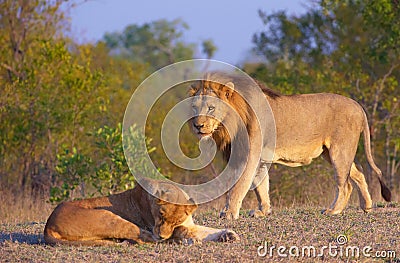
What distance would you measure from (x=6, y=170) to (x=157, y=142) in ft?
10.6

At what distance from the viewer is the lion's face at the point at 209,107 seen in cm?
681

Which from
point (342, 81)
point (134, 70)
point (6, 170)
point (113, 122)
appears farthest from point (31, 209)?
point (134, 70)

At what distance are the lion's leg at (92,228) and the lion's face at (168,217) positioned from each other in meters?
0.11

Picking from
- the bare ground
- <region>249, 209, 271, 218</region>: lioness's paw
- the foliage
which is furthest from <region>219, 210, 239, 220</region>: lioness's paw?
the foliage

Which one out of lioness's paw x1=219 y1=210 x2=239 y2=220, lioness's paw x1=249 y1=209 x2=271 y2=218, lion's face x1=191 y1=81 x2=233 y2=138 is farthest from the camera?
lioness's paw x1=249 y1=209 x2=271 y2=218

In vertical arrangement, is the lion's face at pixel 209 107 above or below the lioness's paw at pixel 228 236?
above

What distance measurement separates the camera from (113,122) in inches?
580

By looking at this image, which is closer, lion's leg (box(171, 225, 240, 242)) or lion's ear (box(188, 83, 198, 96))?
lion's leg (box(171, 225, 240, 242))

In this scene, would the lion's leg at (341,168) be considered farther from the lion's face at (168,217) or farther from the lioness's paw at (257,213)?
the lion's face at (168,217)

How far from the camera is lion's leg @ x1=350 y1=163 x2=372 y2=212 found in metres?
7.17

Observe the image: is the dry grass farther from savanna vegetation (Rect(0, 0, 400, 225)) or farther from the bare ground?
savanna vegetation (Rect(0, 0, 400, 225))

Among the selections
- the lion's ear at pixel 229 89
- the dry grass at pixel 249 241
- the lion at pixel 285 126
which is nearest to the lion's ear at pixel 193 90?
the lion at pixel 285 126

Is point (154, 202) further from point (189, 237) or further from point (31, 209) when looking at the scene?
point (31, 209)

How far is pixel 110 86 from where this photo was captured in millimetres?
15492
